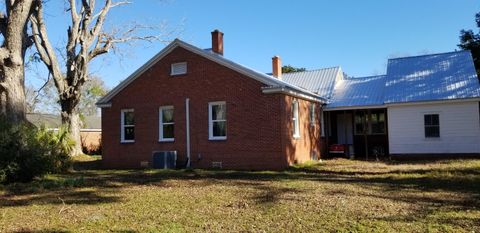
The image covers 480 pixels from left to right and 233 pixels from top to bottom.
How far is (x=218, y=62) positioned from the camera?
1892 centimetres

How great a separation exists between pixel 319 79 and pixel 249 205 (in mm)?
19690

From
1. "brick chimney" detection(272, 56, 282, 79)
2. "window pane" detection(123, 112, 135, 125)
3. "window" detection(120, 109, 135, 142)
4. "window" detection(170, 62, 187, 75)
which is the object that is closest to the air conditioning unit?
"window" detection(120, 109, 135, 142)

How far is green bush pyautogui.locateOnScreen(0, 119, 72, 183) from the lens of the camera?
12500 mm

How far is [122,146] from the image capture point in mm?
21266

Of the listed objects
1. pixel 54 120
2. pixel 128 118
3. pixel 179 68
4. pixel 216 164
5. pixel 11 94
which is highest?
pixel 179 68

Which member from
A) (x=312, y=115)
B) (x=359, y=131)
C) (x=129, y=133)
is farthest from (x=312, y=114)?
(x=129, y=133)

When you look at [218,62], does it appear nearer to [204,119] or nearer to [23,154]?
[204,119]

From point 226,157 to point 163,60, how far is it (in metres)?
5.62

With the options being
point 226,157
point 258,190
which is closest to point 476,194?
point 258,190

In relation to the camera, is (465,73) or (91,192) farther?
(465,73)

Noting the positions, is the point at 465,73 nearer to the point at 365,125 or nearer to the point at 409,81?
the point at 409,81

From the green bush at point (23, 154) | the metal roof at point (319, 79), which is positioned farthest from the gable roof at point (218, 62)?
the green bush at point (23, 154)

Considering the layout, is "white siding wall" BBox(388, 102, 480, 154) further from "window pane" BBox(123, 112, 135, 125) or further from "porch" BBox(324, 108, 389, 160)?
"window pane" BBox(123, 112, 135, 125)

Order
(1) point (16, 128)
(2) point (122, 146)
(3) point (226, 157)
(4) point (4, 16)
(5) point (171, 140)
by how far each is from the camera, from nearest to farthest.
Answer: (1) point (16, 128)
(4) point (4, 16)
(3) point (226, 157)
(5) point (171, 140)
(2) point (122, 146)
